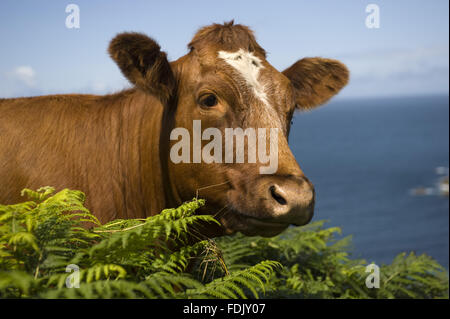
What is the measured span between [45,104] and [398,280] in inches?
216

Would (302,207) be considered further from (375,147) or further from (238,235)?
(375,147)

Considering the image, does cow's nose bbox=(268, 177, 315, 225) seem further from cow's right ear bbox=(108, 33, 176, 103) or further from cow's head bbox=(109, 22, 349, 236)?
cow's right ear bbox=(108, 33, 176, 103)

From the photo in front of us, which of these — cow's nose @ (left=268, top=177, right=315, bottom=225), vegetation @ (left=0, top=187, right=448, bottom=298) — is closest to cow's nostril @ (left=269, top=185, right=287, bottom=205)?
cow's nose @ (left=268, top=177, right=315, bottom=225)

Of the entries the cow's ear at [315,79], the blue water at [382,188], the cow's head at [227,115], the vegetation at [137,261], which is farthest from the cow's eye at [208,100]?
the blue water at [382,188]

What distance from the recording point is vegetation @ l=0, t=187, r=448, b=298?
175 centimetres

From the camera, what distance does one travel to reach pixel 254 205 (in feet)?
10.8

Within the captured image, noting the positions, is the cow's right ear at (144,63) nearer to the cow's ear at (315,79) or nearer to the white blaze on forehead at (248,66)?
the white blaze on forehead at (248,66)

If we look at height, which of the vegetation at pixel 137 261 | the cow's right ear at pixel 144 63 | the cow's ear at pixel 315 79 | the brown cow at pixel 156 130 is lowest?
the vegetation at pixel 137 261

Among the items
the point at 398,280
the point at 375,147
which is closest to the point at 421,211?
the point at 375,147

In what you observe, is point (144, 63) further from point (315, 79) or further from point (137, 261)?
point (315, 79)

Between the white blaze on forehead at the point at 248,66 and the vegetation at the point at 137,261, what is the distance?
123 cm

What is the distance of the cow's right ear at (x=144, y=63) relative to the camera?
370 cm

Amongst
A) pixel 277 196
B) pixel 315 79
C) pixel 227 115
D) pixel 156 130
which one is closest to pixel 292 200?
Result: pixel 277 196

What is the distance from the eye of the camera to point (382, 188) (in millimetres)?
90938
